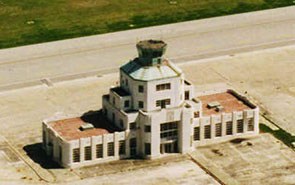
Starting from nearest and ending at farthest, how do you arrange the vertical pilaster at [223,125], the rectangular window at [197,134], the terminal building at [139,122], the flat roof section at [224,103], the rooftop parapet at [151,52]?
1. the rooftop parapet at [151,52]
2. the terminal building at [139,122]
3. the rectangular window at [197,134]
4. the vertical pilaster at [223,125]
5. the flat roof section at [224,103]

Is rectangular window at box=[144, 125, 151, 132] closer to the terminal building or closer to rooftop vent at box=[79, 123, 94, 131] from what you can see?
the terminal building

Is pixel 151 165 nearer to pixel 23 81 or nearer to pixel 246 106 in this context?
pixel 246 106

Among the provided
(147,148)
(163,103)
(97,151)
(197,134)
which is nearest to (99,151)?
(97,151)

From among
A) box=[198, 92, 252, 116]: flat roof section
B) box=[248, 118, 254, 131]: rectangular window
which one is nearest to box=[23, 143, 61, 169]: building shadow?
box=[198, 92, 252, 116]: flat roof section

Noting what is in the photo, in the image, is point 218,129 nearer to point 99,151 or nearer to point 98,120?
point 98,120

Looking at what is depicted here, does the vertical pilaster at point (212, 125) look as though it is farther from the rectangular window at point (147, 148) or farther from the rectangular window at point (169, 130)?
the rectangular window at point (147, 148)

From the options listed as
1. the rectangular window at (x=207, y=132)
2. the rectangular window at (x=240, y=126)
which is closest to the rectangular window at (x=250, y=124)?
the rectangular window at (x=240, y=126)
